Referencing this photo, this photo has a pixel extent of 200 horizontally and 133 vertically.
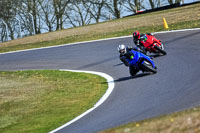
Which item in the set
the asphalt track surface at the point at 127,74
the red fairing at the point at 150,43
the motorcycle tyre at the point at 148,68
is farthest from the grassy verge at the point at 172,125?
the red fairing at the point at 150,43

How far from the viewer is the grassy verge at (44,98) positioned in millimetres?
11953

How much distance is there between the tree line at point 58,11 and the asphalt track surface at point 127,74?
24779mm

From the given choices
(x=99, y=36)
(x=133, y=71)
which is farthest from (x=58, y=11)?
(x=133, y=71)

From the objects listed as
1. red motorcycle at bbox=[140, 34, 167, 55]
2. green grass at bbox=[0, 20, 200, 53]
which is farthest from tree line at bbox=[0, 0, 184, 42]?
red motorcycle at bbox=[140, 34, 167, 55]

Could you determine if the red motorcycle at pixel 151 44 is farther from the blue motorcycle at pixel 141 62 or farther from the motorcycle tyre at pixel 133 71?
the blue motorcycle at pixel 141 62

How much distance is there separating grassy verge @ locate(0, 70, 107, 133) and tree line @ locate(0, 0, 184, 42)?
33.0 m

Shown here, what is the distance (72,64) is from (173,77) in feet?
27.4

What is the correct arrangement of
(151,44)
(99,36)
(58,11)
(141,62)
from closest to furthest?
(141,62) < (151,44) < (99,36) < (58,11)

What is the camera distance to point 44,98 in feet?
49.0

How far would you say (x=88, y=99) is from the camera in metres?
13.9

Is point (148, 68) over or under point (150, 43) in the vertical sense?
under

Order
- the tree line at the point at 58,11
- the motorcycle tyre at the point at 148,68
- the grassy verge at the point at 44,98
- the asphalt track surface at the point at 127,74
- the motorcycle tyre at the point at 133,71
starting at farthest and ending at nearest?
the tree line at the point at 58,11
the motorcycle tyre at the point at 133,71
the motorcycle tyre at the point at 148,68
the grassy verge at the point at 44,98
the asphalt track surface at the point at 127,74

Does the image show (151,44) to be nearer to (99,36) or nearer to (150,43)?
(150,43)

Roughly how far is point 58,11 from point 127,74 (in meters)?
42.6
